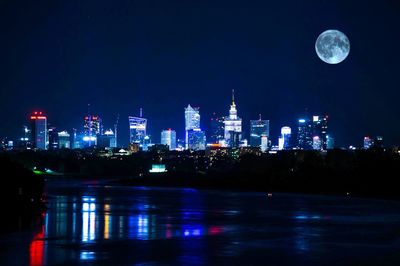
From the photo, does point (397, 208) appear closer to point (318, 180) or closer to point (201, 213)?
point (201, 213)

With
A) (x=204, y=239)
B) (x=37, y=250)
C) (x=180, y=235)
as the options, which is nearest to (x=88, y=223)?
(x=180, y=235)

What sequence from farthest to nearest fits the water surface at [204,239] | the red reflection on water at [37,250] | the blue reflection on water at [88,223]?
1. the blue reflection on water at [88,223]
2. the water surface at [204,239]
3. the red reflection on water at [37,250]

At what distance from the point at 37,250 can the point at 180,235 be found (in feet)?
29.4

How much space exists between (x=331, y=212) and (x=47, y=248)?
30703 millimetres

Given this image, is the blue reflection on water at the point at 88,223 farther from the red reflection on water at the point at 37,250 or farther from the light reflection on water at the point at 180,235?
the red reflection on water at the point at 37,250

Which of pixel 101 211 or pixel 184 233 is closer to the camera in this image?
pixel 184 233

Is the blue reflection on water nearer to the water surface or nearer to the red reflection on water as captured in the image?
the water surface

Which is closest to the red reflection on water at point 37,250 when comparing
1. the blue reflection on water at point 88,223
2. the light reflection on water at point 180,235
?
the light reflection on water at point 180,235

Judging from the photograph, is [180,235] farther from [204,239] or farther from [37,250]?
[37,250]

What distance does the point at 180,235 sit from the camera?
131 feet

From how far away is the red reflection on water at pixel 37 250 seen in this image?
29.1 metres

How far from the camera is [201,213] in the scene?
56656 mm

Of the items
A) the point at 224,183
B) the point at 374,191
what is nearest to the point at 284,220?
the point at 374,191

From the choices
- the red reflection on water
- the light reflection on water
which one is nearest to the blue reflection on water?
the light reflection on water
